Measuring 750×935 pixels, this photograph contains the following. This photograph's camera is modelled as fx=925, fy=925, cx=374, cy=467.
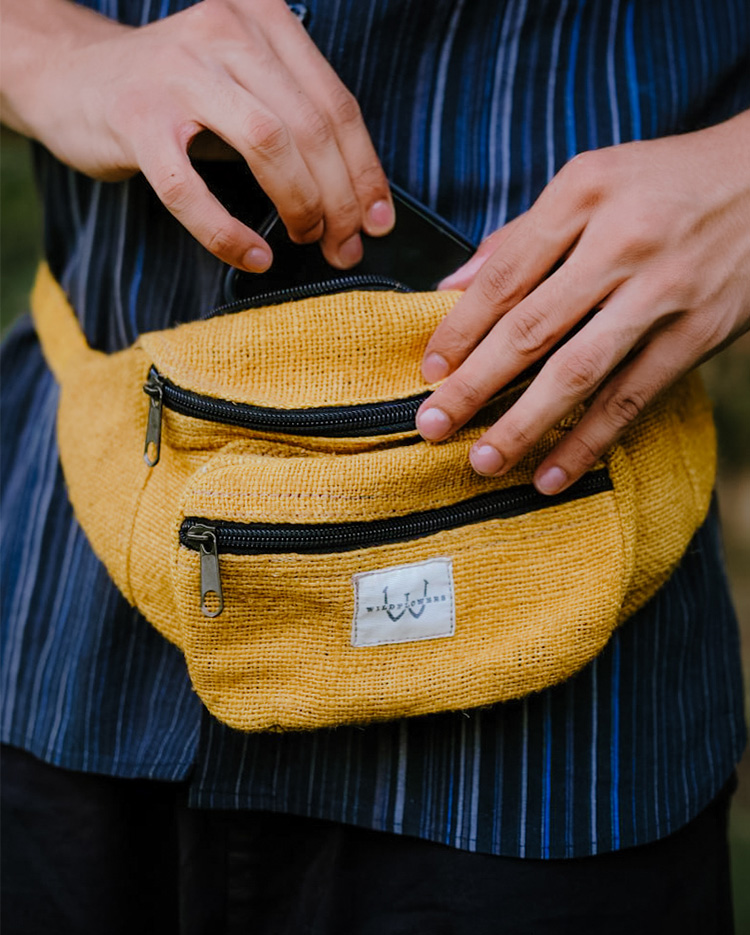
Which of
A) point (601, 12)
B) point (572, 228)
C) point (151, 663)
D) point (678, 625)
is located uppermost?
point (601, 12)

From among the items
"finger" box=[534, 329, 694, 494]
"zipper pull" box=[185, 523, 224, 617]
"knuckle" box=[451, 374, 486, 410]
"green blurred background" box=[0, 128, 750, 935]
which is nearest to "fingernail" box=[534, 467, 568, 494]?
"finger" box=[534, 329, 694, 494]

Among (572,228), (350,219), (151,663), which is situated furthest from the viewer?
(151,663)

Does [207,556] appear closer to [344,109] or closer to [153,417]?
[153,417]

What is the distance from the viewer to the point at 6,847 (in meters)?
1.11

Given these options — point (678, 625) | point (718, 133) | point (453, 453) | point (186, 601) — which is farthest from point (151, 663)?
point (718, 133)

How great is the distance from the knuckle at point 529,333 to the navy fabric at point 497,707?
194mm

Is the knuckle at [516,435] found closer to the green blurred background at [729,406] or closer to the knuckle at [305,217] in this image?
the knuckle at [305,217]

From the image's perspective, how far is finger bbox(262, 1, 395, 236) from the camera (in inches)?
34.9

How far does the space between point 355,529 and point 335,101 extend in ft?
1.35

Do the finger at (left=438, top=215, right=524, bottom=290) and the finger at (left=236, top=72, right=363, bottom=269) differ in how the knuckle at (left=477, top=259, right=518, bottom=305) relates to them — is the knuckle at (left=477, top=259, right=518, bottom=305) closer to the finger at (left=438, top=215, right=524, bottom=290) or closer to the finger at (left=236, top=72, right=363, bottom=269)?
the finger at (left=438, top=215, right=524, bottom=290)

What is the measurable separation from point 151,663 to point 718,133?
82 cm

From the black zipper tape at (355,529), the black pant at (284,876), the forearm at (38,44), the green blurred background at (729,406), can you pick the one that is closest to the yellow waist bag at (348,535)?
the black zipper tape at (355,529)

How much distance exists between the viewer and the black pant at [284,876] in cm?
94

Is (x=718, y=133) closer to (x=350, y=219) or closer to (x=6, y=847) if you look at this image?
(x=350, y=219)
